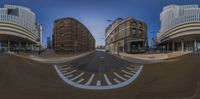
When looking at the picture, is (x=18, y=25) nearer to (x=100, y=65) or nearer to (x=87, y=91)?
(x=87, y=91)

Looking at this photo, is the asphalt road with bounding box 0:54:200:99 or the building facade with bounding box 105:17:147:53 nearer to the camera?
the asphalt road with bounding box 0:54:200:99

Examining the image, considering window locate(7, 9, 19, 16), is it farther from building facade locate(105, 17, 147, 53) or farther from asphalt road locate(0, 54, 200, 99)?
building facade locate(105, 17, 147, 53)

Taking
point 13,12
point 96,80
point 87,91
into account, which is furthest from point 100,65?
point 13,12

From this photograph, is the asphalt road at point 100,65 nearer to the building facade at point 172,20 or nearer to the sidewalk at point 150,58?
the sidewalk at point 150,58

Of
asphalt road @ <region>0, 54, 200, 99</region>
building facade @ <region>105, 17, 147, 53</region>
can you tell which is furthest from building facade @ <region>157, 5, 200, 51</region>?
asphalt road @ <region>0, 54, 200, 99</region>

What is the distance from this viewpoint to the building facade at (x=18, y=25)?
5549 mm

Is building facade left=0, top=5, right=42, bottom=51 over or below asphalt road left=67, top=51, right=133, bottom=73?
over

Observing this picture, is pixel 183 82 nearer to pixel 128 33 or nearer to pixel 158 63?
pixel 158 63

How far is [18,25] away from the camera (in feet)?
18.7

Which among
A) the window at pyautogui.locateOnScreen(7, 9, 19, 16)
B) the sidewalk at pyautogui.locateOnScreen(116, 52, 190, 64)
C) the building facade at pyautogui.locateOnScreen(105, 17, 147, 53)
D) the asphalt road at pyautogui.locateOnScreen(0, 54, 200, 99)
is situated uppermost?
the window at pyautogui.locateOnScreen(7, 9, 19, 16)

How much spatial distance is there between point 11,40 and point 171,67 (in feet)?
23.7

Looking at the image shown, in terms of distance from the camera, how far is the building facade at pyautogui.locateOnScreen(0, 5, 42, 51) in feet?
18.2

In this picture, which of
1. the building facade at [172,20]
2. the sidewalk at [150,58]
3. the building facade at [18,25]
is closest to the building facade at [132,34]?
the sidewalk at [150,58]

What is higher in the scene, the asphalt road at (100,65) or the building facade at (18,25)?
the building facade at (18,25)
